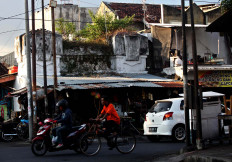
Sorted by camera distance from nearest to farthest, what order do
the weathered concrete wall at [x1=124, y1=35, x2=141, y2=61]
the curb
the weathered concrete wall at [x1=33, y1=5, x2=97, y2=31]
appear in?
the curb
the weathered concrete wall at [x1=124, y1=35, x2=141, y2=61]
the weathered concrete wall at [x1=33, y1=5, x2=97, y2=31]

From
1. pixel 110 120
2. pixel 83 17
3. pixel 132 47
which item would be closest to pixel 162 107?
pixel 110 120

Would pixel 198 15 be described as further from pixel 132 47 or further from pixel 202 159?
pixel 202 159

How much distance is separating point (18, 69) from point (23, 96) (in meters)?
3.44

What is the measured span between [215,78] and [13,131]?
43.1ft

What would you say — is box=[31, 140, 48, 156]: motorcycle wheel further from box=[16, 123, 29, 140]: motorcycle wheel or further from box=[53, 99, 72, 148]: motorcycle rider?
box=[16, 123, 29, 140]: motorcycle wheel

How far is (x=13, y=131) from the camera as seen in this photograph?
22484 millimetres

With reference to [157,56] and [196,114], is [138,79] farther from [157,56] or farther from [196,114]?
[196,114]

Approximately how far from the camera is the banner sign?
2808 centimetres

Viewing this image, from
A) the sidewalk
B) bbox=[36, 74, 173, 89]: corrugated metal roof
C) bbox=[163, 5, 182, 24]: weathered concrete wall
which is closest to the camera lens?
the sidewalk

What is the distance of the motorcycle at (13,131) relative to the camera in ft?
73.2

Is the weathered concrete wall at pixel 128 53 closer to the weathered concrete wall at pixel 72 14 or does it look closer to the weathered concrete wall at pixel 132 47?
the weathered concrete wall at pixel 132 47

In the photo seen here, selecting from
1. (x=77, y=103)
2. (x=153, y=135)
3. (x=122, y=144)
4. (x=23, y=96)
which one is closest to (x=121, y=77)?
(x=77, y=103)

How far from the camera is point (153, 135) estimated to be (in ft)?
60.9

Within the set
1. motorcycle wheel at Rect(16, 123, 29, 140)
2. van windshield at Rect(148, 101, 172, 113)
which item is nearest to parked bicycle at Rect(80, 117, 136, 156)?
van windshield at Rect(148, 101, 172, 113)
